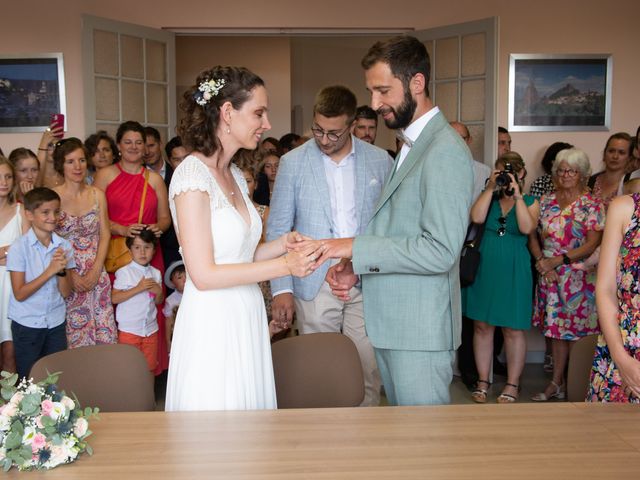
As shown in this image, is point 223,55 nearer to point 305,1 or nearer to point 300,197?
point 305,1

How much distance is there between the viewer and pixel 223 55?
966 centimetres

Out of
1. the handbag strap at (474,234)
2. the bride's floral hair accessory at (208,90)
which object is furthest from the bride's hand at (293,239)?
the handbag strap at (474,234)

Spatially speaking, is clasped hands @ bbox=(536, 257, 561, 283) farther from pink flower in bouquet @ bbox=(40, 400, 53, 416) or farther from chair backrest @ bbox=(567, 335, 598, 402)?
pink flower in bouquet @ bbox=(40, 400, 53, 416)

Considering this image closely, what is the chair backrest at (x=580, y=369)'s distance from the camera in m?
2.55

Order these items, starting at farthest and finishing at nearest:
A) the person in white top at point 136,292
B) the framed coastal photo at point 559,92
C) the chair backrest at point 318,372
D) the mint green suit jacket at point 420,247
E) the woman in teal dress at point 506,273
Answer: the framed coastal photo at point 559,92, the woman in teal dress at point 506,273, the person in white top at point 136,292, the chair backrest at point 318,372, the mint green suit jacket at point 420,247

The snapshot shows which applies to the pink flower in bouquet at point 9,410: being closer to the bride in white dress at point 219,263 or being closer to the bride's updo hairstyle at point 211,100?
the bride in white dress at point 219,263

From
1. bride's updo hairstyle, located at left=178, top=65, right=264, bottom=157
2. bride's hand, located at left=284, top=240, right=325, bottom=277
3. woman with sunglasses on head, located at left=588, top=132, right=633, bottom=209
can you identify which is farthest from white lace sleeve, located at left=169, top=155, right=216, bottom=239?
woman with sunglasses on head, located at left=588, top=132, right=633, bottom=209

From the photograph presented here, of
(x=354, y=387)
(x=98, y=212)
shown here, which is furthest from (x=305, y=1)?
(x=354, y=387)

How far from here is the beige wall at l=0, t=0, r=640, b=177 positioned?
602 centimetres

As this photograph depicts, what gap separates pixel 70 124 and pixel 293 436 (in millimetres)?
4970

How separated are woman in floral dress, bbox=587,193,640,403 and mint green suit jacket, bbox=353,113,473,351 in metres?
0.51

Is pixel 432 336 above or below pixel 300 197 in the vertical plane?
below

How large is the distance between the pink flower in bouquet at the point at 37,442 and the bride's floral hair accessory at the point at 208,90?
129 cm

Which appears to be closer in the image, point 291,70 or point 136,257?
point 136,257
